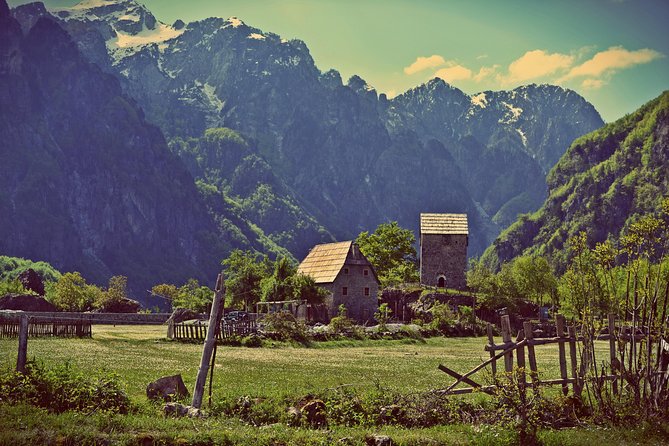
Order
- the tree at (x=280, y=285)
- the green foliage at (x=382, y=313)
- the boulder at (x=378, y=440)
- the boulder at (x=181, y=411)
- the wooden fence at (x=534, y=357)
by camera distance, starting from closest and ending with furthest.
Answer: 1. the boulder at (x=378, y=440)
2. the boulder at (x=181, y=411)
3. the wooden fence at (x=534, y=357)
4. the tree at (x=280, y=285)
5. the green foliage at (x=382, y=313)

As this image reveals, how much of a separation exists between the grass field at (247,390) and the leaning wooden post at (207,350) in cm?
75

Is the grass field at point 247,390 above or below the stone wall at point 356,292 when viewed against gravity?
A: below

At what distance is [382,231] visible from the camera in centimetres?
12631

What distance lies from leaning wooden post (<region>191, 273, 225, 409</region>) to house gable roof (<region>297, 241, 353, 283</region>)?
202 ft

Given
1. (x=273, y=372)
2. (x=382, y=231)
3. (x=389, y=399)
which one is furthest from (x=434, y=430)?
(x=382, y=231)

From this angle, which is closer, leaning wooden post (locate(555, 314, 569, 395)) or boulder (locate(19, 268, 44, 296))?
leaning wooden post (locate(555, 314, 569, 395))

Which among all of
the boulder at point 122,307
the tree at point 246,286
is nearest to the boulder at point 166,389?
the tree at point 246,286

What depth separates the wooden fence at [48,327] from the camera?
4850 cm

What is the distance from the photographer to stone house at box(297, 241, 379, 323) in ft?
285

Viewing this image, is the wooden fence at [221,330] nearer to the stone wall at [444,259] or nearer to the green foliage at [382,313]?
the green foliage at [382,313]

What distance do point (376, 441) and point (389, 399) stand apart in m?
3.24

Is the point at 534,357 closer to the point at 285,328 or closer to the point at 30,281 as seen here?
the point at 285,328

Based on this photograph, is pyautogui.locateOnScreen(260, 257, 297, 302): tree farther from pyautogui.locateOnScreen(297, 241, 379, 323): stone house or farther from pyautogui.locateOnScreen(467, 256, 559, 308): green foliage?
pyautogui.locateOnScreen(467, 256, 559, 308): green foliage

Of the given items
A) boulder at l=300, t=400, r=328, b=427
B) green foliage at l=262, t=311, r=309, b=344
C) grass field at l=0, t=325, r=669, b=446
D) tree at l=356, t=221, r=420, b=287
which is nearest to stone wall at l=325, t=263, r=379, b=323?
tree at l=356, t=221, r=420, b=287
